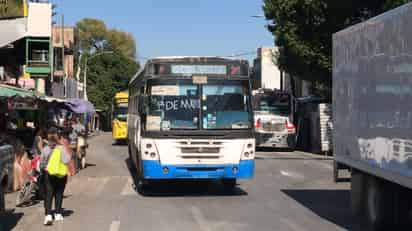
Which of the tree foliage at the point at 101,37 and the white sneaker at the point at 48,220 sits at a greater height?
the tree foliage at the point at 101,37

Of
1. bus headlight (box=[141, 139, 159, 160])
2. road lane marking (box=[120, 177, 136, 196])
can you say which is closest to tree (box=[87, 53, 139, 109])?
road lane marking (box=[120, 177, 136, 196])

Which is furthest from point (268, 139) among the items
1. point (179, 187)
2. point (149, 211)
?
point (149, 211)

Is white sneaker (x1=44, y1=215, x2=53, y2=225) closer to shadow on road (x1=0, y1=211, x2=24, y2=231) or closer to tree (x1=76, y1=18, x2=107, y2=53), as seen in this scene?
shadow on road (x1=0, y1=211, x2=24, y2=231)

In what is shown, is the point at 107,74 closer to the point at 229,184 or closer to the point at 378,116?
the point at 229,184

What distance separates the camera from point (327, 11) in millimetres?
32094

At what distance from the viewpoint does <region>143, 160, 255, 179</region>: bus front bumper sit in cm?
1465

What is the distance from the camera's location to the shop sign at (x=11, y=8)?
536 inches

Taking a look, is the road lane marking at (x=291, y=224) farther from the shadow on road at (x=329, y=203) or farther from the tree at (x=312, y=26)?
the tree at (x=312, y=26)

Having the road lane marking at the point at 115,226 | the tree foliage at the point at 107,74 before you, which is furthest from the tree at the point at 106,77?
the road lane marking at the point at 115,226

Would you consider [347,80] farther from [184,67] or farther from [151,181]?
[151,181]

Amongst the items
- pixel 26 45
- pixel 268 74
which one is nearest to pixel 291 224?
pixel 26 45

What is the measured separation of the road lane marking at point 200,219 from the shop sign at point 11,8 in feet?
17.5

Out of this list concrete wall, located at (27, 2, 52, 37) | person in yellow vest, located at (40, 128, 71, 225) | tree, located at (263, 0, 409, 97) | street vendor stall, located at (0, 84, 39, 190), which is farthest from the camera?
concrete wall, located at (27, 2, 52, 37)

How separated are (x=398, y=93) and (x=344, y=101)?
121 inches
